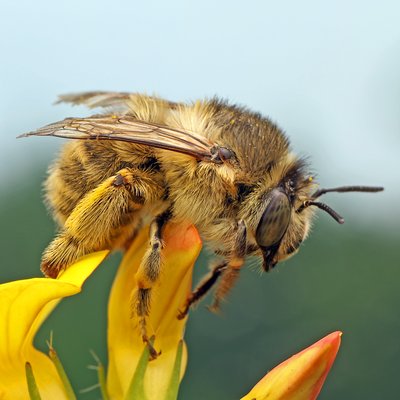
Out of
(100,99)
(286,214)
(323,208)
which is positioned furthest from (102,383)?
(100,99)

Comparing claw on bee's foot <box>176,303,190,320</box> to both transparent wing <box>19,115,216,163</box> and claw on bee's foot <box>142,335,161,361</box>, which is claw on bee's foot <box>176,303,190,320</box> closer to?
claw on bee's foot <box>142,335,161,361</box>

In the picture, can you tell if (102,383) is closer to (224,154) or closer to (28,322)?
(28,322)

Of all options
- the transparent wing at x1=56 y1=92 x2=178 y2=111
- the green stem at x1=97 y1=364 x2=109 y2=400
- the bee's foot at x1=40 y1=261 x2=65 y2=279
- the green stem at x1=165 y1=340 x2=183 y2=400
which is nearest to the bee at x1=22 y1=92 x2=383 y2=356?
the bee's foot at x1=40 y1=261 x2=65 y2=279

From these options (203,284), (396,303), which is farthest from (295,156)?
(396,303)

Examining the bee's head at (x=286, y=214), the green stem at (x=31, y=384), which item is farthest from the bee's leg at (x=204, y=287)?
the green stem at (x=31, y=384)

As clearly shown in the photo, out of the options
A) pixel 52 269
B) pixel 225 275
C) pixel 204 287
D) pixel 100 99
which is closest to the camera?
pixel 52 269

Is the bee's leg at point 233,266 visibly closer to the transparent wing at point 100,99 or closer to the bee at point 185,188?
the bee at point 185,188
